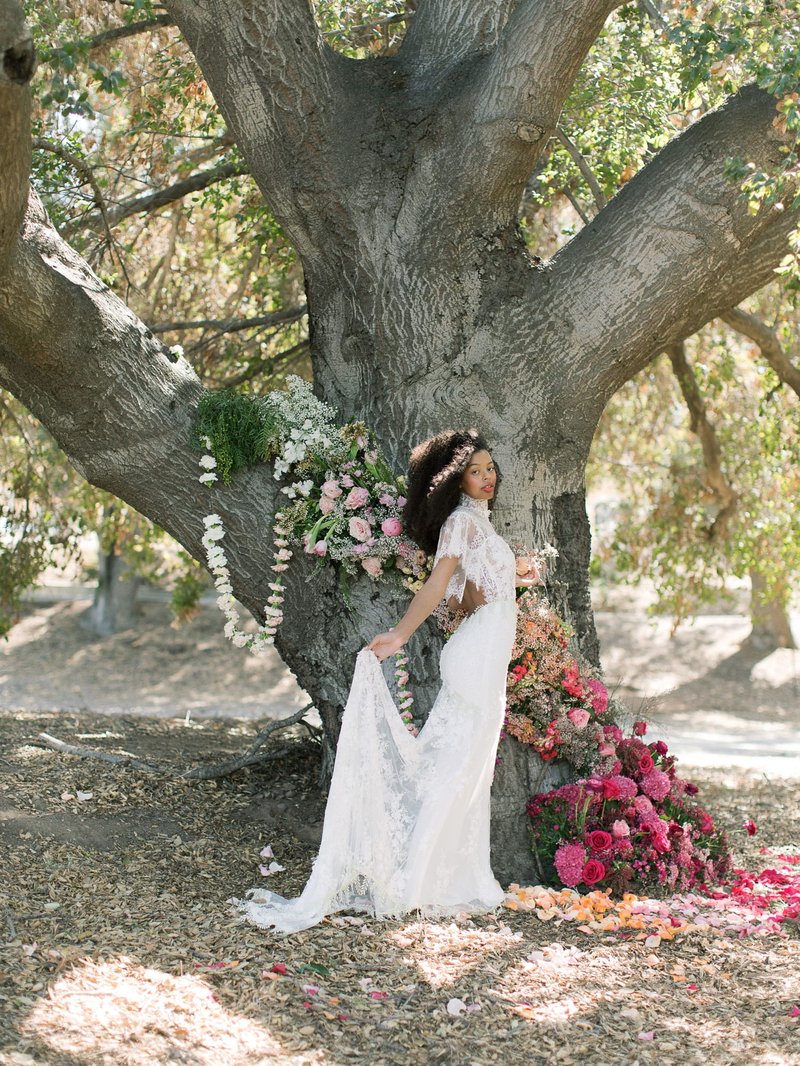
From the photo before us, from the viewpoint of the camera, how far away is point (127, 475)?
546cm

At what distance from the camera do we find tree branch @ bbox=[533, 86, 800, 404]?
5477mm

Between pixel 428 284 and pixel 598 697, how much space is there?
225 cm

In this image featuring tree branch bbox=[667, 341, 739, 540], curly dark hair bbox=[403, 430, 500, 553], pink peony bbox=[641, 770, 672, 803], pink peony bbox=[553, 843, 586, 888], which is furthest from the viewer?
tree branch bbox=[667, 341, 739, 540]

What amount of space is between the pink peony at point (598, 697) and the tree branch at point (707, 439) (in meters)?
4.24

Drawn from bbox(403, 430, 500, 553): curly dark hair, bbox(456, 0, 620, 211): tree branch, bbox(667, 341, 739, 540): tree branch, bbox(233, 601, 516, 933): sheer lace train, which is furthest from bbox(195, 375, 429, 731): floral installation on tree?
bbox(667, 341, 739, 540): tree branch

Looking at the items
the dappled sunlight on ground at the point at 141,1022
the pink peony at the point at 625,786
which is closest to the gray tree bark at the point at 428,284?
the pink peony at the point at 625,786

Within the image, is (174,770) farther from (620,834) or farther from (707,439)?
(707,439)

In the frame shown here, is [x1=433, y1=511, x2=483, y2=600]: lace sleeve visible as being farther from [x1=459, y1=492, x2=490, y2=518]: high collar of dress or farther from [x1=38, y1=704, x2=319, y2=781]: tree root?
[x1=38, y1=704, x2=319, y2=781]: tree root

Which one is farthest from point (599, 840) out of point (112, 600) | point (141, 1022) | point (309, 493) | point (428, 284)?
point (112, 600)

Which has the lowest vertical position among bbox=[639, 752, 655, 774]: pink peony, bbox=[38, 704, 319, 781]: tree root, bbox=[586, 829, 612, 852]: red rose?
A: bbox=[586, 829, 612, 852]: red rose

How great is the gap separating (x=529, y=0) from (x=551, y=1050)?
4539 mm

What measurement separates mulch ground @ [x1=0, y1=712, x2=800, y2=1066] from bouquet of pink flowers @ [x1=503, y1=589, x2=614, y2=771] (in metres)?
0.91

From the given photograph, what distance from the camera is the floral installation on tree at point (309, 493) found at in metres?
5.41

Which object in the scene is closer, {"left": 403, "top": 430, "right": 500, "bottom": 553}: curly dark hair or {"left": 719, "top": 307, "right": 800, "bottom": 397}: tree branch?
{"left": 403, "top": 430, "right": 500, "bottom": 553}: curly dark hair
